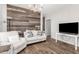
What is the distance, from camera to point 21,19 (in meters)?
6.29

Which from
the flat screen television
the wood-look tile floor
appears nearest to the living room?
the wood-look tile floor

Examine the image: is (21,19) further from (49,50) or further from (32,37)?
(49,50)

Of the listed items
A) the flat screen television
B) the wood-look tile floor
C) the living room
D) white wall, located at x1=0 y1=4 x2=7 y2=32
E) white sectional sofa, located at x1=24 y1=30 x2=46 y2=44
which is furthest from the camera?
white sectional sofa, located at x1=24 y1=30 x2=46 y2=44

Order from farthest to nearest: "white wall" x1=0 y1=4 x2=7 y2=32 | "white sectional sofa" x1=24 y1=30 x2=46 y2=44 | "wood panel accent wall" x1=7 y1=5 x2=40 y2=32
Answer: "wood panel accent wall" x1=7 y1=5 x2=40 y2=32 → "white sectional sofa" x1=24 y1=30 x2=46 y2=44 → "white wall" x1=0 y1=4 x2=7 y2=32

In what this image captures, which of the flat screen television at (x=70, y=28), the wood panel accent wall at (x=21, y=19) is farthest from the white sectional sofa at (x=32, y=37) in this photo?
the flat screen television at (x=70, y=28)

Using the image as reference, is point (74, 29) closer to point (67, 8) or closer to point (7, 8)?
point (67, 8)

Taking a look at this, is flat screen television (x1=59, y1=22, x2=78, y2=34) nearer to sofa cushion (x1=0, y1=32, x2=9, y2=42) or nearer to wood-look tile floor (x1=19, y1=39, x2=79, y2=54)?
wood-look tile floor (x1=19, y1=39, x2=79, y2=54)

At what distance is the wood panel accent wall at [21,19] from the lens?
18.3 feet

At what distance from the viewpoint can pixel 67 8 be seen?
6.12m

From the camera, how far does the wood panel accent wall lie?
18.3 feet

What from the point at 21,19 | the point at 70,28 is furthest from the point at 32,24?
the point at 70,28

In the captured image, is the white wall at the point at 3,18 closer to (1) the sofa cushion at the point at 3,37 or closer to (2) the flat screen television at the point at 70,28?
(1) the sofa cushion at the point at 3,37

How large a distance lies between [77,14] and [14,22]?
3.91m

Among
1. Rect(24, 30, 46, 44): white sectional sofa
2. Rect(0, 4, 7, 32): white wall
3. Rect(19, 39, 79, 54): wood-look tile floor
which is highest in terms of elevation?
Rect(0, 4, 7, 32): white wall
